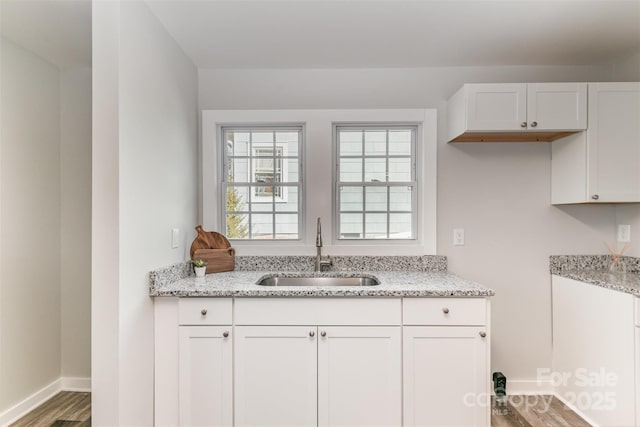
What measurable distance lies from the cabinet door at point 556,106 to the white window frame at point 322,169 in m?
0.62

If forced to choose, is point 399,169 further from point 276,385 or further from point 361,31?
point 276,385

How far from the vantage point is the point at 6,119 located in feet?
7.41

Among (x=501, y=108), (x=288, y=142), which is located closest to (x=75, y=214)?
(x=288, y=142)

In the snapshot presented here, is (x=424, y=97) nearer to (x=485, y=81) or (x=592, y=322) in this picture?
(x=485, y=81)

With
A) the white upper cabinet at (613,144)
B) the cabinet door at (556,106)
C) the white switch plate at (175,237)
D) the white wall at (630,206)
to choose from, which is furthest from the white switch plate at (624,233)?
the white switch plate at (175,237)

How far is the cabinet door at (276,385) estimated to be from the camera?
1.97 m

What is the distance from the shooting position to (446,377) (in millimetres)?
1963

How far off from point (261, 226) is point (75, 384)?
5.81 ft

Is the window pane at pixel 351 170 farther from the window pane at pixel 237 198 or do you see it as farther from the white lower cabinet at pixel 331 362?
the white lower cabinet at pixel 331 362

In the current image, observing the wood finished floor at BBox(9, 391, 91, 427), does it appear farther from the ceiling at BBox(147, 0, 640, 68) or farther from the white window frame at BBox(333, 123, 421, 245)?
the ceiling at BBox(147, 0, 640, 68)

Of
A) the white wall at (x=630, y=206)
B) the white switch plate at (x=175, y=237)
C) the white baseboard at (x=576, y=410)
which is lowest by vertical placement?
the white baseboard at (x=576, y=410)

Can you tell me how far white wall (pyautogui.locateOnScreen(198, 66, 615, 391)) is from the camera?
2.62 meters

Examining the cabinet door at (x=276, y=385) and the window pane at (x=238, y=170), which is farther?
the window pane at (x=238, y=170)

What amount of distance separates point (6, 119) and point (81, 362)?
1.74m
